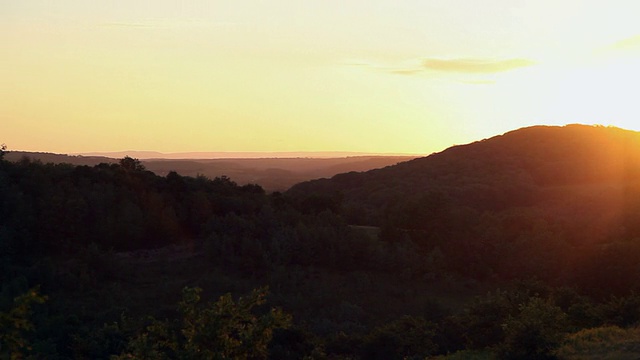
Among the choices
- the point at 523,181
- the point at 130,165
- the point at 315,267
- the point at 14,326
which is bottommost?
the point at 315,267

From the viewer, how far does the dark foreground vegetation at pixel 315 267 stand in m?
18.8

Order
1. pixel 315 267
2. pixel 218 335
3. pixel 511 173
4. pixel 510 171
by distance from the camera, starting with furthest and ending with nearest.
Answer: pixel 510 171 < pixel 511 173 < pixel 315 267 < pixel 218 335

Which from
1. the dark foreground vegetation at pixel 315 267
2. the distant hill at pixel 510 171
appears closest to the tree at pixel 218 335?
the dark foreground vegetation at pixel 315 267

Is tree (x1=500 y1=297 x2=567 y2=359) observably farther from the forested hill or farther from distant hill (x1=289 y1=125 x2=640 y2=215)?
distant hill (x1=289 y1=125 x2=640 y2=215)

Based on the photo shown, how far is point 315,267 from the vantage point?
1401 inches

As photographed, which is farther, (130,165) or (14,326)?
(130,165)

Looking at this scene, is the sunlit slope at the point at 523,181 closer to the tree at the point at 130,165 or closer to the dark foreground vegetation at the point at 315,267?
the dark foreground vegetation at the point at 315,267

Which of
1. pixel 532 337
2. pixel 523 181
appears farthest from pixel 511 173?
pixel 532 337

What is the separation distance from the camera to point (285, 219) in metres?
38.6

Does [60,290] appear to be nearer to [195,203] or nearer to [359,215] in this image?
[195,203]

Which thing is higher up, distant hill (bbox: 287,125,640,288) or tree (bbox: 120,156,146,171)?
tree (bbox: 120,156,146,171)

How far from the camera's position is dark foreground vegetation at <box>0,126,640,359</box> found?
61.7 feet

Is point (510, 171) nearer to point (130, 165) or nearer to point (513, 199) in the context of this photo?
point (513, 199)

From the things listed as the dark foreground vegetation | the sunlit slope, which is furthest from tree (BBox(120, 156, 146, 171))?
the sunlit slope
